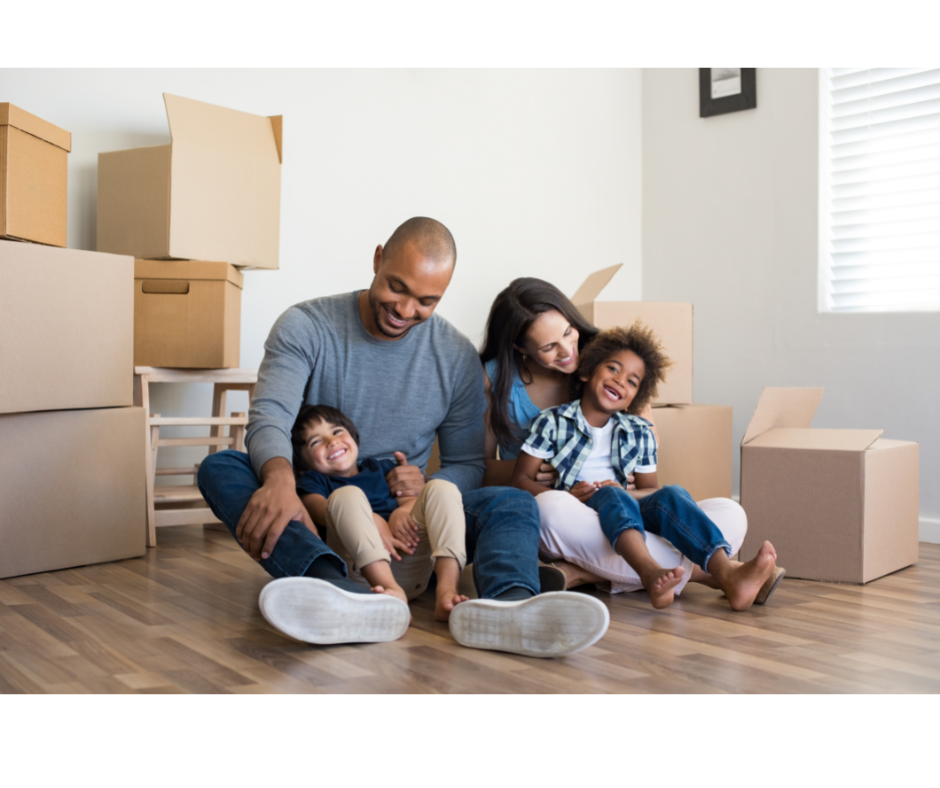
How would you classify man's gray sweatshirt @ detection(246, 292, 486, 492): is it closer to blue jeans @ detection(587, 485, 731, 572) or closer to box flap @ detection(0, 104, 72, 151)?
blue jeans @ detection(587, 485, 731, 572)

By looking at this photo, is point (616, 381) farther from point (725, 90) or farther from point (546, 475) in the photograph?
point (725, 90)

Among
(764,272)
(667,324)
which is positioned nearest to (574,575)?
(667,324)

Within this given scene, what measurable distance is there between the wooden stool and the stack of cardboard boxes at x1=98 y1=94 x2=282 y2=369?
4 centimetres

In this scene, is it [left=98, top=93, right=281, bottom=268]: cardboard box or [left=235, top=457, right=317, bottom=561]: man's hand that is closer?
[left=235, top=457, right=317, bottom=561]: man's hand

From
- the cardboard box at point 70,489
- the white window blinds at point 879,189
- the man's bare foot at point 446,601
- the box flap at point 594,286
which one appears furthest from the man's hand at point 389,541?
the white window blinds at point 879,189

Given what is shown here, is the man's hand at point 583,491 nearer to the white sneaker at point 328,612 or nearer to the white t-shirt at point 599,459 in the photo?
the white t-shirt at point 599,459

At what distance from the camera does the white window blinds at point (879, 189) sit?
96.1 inches

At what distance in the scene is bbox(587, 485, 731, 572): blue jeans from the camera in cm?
153

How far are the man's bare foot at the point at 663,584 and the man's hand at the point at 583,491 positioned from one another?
26 centimetres

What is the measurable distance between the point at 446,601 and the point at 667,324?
1.18 metres

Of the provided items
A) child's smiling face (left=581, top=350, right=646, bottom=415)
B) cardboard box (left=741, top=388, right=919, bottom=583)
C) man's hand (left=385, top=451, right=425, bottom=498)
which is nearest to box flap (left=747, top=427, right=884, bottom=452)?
cardboard box (left=741, top=388, right=919, bottom=583)

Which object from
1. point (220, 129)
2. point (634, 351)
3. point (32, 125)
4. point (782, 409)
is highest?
point (220, 129)

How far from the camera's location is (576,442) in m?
1.75

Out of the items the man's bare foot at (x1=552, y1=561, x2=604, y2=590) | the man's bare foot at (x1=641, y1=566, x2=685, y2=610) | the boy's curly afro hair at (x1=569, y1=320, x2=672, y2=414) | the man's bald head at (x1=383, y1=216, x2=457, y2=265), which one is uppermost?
the man's bald head at (x1=383, y1=216, x2=457, y2=265)
